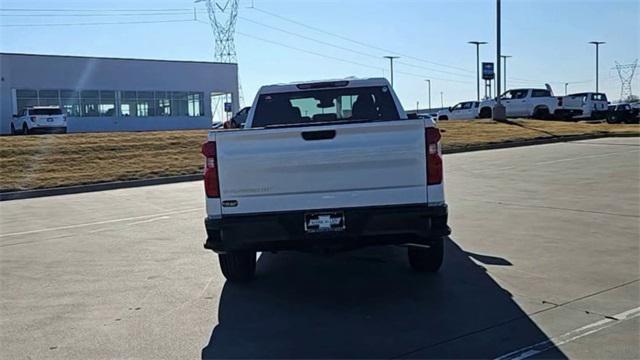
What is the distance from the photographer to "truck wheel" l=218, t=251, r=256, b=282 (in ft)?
20.8

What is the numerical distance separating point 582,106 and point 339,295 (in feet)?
128

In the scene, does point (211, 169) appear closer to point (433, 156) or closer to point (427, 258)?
point (433, 156)

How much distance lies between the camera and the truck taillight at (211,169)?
18.2 ft

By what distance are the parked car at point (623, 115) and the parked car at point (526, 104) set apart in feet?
11.0

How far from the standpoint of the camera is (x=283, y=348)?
15.0 feet

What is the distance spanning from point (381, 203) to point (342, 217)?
0.35 metres

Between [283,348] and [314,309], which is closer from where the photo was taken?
[283,348]

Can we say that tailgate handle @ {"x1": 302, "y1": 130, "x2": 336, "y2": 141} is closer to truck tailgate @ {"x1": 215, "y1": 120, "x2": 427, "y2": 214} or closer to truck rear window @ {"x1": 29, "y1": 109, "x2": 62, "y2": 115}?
A: truck tailgate @ {"x1": 215, "y1": 120, "x2": 427, "y2": 214}

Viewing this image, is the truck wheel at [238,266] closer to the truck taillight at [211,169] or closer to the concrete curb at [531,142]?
the truck taillight at [211,169]

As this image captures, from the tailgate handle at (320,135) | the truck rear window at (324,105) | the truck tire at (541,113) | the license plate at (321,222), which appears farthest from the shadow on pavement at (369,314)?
the truck tire at (541,113)

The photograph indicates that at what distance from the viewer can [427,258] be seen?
6484 mm

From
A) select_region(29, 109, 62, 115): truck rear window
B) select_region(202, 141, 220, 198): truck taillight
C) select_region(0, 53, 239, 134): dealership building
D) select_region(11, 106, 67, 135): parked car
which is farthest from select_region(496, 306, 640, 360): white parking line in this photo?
select_region(0, 53, 239, 134): dealership building

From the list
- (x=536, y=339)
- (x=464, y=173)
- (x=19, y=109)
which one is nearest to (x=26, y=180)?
(x=464, y=173)

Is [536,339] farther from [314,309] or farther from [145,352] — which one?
[145,352]
